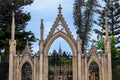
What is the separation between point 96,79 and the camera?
73.6 feet

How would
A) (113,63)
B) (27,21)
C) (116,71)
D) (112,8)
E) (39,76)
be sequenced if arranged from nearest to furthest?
(39,76), (116,71), (113,63), (27,21), (112,8)

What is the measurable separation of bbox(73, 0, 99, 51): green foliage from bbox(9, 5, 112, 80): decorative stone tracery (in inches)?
381

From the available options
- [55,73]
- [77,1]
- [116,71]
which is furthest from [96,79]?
[77,1]

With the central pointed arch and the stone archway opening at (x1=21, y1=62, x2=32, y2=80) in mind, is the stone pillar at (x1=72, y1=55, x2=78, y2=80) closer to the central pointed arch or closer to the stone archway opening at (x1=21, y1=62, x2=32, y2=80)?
the central pointed arch

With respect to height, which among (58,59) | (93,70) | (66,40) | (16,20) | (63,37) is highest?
(16,20)

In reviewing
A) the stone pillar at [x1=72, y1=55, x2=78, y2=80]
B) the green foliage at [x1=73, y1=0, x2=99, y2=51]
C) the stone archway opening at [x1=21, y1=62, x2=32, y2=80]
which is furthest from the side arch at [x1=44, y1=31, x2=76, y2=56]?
the green foliage at [x1=73, y1=0, x2=99, y2=51]

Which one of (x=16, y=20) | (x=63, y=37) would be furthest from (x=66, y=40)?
(x=16, y=20)

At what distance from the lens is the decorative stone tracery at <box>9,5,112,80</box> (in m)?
18.8

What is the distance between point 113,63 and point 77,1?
8154mm

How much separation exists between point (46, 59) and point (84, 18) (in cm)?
1110

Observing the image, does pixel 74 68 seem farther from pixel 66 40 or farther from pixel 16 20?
pixel 16 20

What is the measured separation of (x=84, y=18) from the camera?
96.4 feet

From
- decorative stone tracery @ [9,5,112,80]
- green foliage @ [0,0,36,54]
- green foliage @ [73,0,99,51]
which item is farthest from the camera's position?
green foliage @ [73,0,99,51]

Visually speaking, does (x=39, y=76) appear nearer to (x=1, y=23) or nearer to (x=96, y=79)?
(x=96, y=79)
